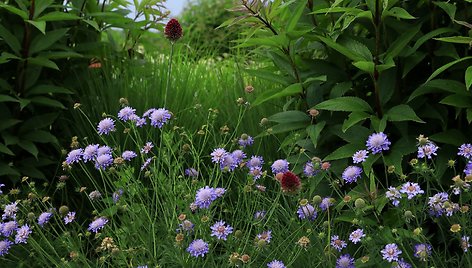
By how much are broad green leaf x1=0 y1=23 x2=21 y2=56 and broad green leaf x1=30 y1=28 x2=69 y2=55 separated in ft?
0.25

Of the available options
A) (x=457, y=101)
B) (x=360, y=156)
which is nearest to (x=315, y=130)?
(x=360, y=156)

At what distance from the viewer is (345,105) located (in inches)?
121

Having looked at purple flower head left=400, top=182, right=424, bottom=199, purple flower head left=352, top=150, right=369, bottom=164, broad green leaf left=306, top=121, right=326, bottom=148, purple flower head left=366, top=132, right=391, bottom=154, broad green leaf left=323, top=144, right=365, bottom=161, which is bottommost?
broad green leaf left=323, top=144, right=365, bottom=161

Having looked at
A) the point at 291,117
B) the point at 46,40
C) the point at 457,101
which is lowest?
the point at 291,117

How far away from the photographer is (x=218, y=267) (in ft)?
9.58

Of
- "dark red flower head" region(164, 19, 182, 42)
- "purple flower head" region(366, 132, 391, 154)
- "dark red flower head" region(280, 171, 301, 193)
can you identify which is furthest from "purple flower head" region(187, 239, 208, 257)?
"dark red flower head" region(164, 19, 182, 42)

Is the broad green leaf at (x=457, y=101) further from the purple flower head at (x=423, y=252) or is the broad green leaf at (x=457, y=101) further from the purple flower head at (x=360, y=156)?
the purple flower head at (x=423, y=252)

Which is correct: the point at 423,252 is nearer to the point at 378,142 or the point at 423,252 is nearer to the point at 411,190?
the point at 411,190

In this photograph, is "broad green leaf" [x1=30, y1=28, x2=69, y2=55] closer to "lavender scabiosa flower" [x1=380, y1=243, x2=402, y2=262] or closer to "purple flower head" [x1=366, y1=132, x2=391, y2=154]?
"purple flower head" [x1=366, y1=132, x2=391, y2=154]

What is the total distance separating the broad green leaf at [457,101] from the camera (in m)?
3.02

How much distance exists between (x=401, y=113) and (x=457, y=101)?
234 millimetres

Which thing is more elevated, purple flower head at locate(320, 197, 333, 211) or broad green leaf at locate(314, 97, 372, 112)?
broad green leaf at locate(314, 97, 372, 112)

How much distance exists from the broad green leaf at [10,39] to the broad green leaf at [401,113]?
209 cm

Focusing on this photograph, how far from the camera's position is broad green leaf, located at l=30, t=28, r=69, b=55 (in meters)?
4.00
